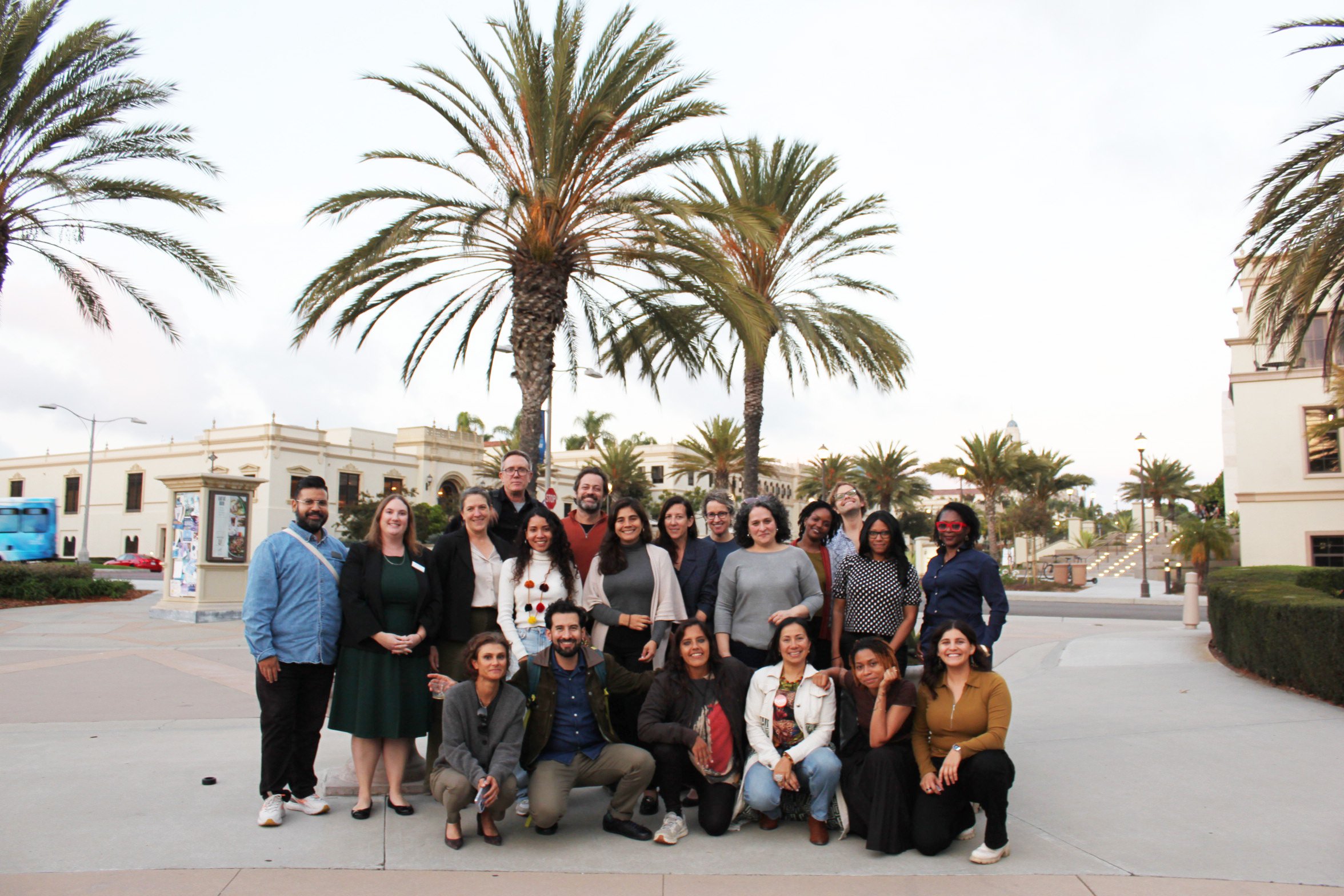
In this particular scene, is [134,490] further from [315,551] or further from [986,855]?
[986,855]

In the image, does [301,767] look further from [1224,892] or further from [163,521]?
[163,521]

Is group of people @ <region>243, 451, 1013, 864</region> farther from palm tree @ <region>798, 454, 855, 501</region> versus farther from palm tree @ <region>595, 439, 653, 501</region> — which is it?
palm tree @ <region>595, 439, 653, 501</region>

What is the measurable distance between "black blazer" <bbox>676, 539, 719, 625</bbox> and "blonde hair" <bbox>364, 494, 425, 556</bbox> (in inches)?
62.4

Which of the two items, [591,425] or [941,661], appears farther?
[591,425]

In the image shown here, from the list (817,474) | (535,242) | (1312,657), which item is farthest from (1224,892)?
(817,474)

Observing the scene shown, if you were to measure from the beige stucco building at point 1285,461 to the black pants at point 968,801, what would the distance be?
28.0 metres

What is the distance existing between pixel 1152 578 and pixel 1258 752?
139 ft

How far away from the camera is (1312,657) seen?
8.73m

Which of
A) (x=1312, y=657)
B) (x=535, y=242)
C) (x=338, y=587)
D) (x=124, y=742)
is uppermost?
(x=535, y=242)

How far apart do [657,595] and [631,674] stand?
0.50 meters

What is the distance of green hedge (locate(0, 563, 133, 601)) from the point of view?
20.8 m

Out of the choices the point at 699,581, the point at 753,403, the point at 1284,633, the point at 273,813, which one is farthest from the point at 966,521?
the point at 753,403

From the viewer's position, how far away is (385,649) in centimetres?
521

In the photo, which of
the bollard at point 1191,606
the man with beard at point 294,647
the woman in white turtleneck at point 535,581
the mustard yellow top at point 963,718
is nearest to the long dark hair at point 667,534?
the woman in white turtleneck at point 535,581
